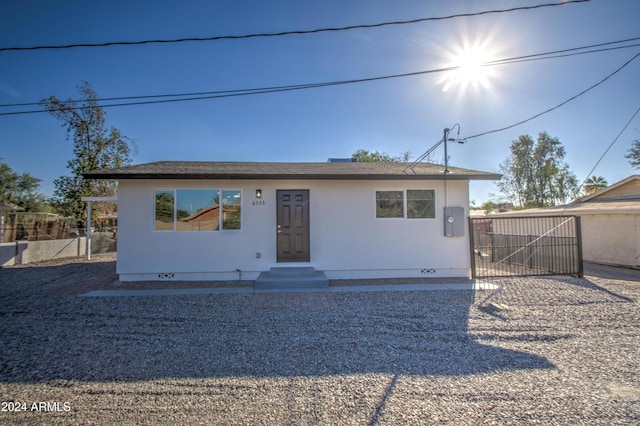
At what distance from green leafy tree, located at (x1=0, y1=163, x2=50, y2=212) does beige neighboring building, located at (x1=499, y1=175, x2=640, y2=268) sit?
1496 inches

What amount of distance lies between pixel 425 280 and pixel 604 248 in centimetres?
890

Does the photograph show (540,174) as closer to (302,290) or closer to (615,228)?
(615,228)

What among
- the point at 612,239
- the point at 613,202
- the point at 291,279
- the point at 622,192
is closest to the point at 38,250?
the point at 291,279

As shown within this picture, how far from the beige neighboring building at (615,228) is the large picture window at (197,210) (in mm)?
13431

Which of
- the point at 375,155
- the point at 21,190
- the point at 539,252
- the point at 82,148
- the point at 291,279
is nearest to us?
the point at 291,279

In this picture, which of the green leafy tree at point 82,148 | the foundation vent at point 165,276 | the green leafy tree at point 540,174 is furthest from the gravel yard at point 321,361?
the green leafy tree at point 540,174

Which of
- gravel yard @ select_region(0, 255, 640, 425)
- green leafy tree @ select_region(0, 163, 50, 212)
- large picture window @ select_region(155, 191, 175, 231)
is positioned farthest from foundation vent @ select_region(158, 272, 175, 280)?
green leafy tree @ select_region(0, 163, 50, 212)

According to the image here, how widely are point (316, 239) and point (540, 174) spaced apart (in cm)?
3071

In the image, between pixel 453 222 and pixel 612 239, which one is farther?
pixel 612 239

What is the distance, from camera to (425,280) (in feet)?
23.8

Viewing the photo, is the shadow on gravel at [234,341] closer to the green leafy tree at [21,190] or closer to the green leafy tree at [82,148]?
the green leafy tree at [82,148]

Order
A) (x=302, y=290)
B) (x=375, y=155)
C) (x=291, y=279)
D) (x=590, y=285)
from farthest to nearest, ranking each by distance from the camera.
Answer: (x=375, y=155)
(x=590, y=285)
(x=291, y=279)
(x=302, y=290)

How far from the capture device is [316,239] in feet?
24.2

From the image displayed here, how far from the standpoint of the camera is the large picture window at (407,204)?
296 inches
